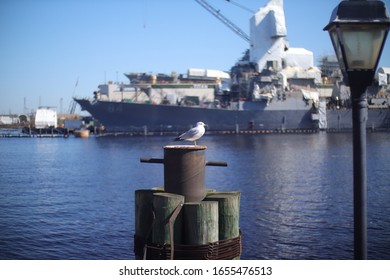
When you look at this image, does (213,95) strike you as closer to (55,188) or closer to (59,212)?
(55,188)

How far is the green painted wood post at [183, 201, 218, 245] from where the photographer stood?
371 centimetres

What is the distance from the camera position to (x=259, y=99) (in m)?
53.1

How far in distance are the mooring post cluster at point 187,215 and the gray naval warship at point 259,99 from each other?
47.8m

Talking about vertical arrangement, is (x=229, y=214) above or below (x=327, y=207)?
above

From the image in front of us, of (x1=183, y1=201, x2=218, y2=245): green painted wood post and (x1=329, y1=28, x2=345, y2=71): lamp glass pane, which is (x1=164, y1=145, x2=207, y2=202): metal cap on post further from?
(x1=329, y1=28, x2=345, y2=71): lamp glass pane

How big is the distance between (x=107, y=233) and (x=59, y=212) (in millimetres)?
2775

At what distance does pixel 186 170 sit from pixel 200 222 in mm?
381

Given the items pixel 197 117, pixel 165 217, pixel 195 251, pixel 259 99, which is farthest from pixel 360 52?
pixel 259 99

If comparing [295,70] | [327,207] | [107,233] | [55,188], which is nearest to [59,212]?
[107,233]

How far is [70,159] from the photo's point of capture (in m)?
30.2

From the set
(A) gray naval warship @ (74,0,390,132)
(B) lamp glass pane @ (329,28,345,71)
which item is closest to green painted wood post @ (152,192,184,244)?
(B) lamp glass pane @ (329,28,345,71)

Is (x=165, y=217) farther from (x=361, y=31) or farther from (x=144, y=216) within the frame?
(x=361, y=31)

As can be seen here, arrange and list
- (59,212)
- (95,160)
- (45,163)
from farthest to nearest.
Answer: (95,160) < (45,163) < (59,212)

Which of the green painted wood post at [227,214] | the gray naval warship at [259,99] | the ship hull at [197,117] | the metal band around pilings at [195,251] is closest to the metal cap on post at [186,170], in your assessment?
the green painted wood post at [227,214]
